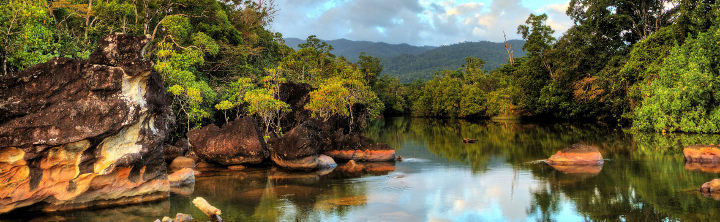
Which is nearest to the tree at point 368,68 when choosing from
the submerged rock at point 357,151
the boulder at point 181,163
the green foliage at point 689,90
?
the green foliage at point 689,90

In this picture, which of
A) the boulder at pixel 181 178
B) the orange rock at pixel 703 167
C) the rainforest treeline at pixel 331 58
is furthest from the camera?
the rainforest treeline at pixel 331 58

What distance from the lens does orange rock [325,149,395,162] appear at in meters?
24.2

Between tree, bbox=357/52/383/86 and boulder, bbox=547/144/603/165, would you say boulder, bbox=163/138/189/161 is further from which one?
tree, bbox=357/52/383/86

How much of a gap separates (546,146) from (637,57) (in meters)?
14.7

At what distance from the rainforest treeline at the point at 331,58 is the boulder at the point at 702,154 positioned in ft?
38.3

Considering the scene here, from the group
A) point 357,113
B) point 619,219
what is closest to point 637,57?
point 357,113

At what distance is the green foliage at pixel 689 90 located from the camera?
2914cm

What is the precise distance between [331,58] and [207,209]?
162 feet

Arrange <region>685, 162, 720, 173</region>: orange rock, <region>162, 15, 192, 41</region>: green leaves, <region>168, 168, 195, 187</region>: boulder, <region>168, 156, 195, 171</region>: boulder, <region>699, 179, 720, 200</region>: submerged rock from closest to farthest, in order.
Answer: <region>699, 179, 720, 200</region>: submerged rock → <region>168, 168, 195, 187</region>: boulder → <region>685, 162, 720, 173</region>: orange rock → <region>168, 156, 195, 171</region>: boulder → <region>162, 15, 192, 41</region>: green leaves

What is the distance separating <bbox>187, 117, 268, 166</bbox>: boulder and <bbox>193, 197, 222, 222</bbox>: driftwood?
892 centimetres

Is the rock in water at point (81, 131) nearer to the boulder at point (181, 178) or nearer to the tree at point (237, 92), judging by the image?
the boulder at point (181, 178)

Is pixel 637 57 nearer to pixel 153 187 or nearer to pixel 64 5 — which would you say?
pixel 153 187

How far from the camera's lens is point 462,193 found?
16.3 metres

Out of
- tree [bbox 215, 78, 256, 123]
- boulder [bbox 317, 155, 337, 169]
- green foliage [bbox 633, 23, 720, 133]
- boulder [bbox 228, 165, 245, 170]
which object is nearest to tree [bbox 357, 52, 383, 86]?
tree [bbox 215, 78, 256, 123]
